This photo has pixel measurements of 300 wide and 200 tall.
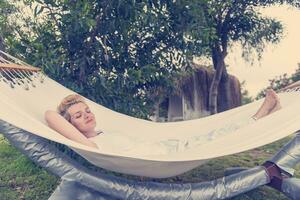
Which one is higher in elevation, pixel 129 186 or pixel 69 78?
pixel 69 78

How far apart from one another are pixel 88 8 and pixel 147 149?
1349mm

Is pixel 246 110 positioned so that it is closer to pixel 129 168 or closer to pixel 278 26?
pixel 129 168

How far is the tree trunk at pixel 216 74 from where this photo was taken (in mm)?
10180

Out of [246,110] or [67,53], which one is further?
[67,53]

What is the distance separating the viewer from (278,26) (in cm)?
983

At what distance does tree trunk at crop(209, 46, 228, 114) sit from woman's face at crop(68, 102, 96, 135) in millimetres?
7312

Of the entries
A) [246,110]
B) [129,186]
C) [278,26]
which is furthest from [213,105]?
[129,186]

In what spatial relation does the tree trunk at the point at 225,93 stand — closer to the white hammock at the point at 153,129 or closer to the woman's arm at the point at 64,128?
the white hammock at the point at 153,129

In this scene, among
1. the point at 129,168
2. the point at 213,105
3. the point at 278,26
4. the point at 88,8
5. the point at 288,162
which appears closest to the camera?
the point at 129,168

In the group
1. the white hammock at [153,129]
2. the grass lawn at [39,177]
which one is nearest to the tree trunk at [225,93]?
the grass lawn at [39,177]

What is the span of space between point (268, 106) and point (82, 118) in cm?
160

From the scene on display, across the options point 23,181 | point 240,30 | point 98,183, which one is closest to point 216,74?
point 240,30

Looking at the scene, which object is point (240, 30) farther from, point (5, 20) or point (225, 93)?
point (5, 20)

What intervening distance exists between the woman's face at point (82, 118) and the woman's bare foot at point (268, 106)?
4.64ft
